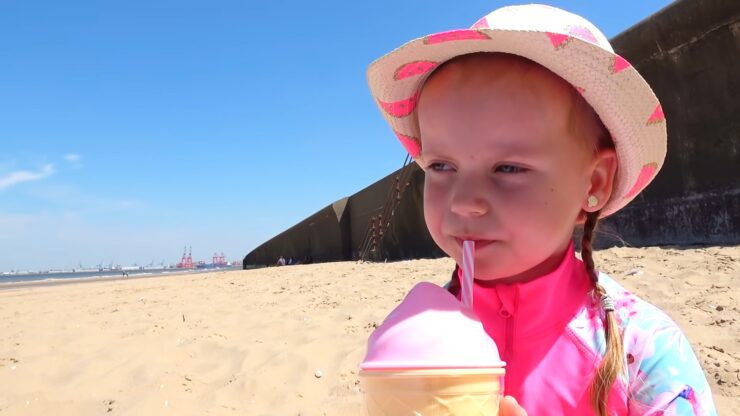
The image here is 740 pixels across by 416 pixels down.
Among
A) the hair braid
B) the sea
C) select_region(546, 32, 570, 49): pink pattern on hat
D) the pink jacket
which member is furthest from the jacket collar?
the sea

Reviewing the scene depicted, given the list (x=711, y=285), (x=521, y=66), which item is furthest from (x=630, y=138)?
(x=711, y=285)

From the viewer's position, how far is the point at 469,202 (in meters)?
1.30

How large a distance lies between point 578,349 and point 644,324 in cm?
17

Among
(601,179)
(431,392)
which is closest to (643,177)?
(601,179)

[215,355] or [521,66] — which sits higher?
[521,66]

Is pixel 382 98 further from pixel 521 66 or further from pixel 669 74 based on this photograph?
pixel 669 74

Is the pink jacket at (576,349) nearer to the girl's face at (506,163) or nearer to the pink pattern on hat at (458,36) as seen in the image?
the girl's face at (506,163)

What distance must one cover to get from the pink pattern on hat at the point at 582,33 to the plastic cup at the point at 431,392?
87cm

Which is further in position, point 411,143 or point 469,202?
point 411,143

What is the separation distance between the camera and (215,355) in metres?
3.78

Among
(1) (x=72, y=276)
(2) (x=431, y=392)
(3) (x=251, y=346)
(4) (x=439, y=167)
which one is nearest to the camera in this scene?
(2) (x=431, y=392)

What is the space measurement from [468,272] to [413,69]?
0.65 meters

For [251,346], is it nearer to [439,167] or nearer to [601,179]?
[439,167]

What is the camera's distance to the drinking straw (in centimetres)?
120
